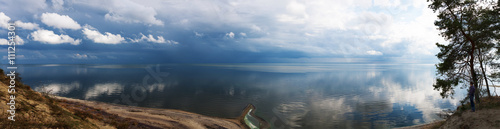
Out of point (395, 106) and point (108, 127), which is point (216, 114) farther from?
point (395, 106)

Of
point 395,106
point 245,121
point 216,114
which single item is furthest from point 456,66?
point 216,114

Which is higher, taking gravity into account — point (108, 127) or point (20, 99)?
point (20, 99)

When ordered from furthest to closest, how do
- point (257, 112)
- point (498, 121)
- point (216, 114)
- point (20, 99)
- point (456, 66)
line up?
point (257, 112) < point (216, 114) < point (456, 66) < point (498, 121) < point (20, 99)

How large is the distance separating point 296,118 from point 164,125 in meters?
21.8

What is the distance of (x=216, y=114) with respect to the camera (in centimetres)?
3709

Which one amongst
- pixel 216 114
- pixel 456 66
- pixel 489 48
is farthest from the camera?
pixel 216 114

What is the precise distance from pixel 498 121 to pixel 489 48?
9452mm

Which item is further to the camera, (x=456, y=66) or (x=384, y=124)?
(x=384, y=124)

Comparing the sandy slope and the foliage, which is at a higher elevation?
the foliage

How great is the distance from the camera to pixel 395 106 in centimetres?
4409

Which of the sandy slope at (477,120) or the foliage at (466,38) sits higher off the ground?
the foliage at (466,38)

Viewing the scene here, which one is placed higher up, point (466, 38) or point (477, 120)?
point (466, 38)

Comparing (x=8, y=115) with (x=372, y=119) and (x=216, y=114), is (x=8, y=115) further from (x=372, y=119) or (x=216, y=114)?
(x=372, y=119)

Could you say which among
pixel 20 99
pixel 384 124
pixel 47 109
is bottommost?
pixel 384 124
